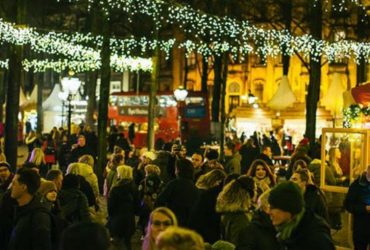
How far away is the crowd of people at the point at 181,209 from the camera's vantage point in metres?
5.31

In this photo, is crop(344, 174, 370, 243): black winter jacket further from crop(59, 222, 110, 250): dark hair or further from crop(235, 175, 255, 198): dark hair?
crop(59, 222, 110, 250): dark hair

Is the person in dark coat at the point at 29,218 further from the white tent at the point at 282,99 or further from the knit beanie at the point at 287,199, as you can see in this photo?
the white tent at the point at 282,99

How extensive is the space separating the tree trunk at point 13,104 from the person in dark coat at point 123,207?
9.82m

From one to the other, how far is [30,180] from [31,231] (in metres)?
0.50

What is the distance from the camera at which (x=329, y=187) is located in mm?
13391

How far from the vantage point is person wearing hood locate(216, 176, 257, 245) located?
7473 millimetres

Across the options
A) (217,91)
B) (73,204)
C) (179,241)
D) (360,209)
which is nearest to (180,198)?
(73,204)

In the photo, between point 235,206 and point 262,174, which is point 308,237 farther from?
point 262,174

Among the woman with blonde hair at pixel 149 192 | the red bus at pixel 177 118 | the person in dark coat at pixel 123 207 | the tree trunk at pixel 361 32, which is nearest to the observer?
the person in dark coat at pixel 123 207

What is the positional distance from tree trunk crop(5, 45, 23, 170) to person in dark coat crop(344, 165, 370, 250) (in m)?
12.4

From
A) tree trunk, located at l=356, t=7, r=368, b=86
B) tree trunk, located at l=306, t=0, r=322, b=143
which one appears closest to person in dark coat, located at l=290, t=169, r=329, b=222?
tree trunk, located at l=306, t=0, r=322, b=143

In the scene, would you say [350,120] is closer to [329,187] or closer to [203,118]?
[329,187]

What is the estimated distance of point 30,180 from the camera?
6.32 meters

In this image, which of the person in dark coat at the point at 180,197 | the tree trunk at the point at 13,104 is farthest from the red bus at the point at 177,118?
the person in dark coat at the point at 180,197
